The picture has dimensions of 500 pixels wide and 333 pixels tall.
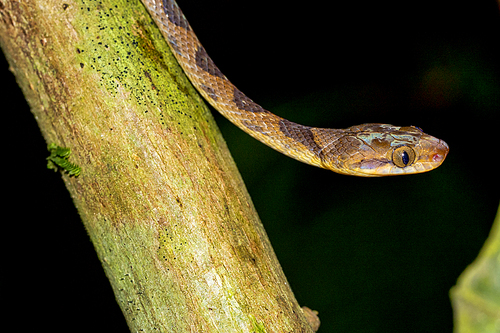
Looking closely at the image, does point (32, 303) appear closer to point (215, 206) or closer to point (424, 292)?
point (215, 206)

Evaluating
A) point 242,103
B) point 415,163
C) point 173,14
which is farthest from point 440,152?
point 173,14

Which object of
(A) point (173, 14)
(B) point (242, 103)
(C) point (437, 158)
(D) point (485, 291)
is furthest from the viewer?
(C) point (437, 158)

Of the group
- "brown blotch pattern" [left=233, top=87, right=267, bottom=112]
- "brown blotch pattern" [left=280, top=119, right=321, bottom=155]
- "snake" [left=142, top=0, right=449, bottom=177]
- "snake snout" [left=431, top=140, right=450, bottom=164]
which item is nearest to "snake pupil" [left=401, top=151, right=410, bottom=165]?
"snake" [left=142, top=0, right=449, bottom=177]

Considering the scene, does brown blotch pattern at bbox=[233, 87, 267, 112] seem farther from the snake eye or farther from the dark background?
the snake eye

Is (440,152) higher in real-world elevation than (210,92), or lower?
lower

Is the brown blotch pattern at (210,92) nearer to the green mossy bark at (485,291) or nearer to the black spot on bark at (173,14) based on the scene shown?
the black spot on bark at (173,14)

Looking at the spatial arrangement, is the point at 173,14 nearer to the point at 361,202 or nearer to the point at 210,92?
the point at 210,92

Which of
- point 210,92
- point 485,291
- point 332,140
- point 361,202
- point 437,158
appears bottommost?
point 485,291
